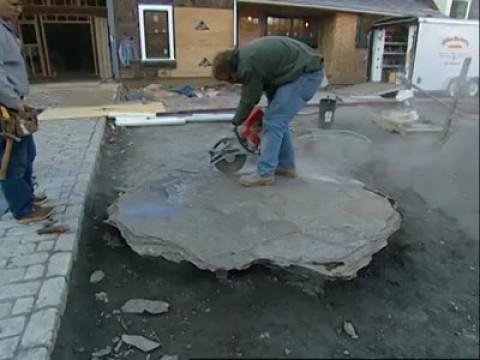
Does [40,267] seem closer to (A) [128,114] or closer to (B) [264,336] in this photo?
(B) [264,336]

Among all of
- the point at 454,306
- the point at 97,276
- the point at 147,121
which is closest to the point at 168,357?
the point at 97,276

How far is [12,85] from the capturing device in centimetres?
238

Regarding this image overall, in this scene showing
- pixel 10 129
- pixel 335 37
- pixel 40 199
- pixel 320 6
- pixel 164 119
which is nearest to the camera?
pixel 10 129

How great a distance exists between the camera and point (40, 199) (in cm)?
290

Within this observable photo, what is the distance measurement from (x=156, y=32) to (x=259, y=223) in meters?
8.91

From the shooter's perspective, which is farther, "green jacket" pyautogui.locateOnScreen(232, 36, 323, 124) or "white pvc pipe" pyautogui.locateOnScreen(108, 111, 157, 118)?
"white pvc pipe" pyautogui.locateOnScreen(108, 111, 157, 118)

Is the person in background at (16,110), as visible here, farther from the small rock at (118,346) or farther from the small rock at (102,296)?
the small rock at (118,346)

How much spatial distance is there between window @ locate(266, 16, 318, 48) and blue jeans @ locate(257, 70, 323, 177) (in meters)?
9.69

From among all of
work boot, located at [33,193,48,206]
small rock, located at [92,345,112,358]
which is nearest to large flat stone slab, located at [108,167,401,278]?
work boot, located at [33,193,48,206]

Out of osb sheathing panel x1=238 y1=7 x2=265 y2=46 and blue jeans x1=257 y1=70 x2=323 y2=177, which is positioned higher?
osb sheathing panel x1=238 y1=7 x2=265 y2=46

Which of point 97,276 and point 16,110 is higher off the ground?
point 16,110

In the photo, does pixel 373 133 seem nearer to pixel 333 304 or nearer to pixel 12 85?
pixel 333 304

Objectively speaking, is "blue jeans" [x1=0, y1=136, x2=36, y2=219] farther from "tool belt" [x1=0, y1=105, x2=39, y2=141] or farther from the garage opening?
the garage opening

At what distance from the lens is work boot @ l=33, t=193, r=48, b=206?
280cm
